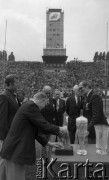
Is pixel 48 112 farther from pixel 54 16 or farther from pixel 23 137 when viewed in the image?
pixel 54 16

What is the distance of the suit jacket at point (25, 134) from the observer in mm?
3014

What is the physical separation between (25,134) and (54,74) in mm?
63586

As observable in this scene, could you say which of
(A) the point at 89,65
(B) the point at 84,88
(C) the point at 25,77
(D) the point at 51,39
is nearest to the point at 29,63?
(C) the point at 25,77

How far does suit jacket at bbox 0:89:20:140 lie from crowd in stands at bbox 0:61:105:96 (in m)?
50.4

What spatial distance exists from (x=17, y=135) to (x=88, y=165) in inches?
32.6

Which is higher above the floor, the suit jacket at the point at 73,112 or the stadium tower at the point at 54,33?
the stadium tower at the point at 54,33

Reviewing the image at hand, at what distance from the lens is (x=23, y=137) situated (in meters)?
3.04

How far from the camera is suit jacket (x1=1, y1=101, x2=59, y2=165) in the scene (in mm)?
3014

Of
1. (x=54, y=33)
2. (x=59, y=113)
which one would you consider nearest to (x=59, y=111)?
(x=59, y=113)

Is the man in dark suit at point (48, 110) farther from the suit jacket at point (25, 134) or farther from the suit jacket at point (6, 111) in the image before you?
the suit jacket at point (25, 134)

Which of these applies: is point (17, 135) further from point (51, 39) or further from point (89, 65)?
point (51, 39)

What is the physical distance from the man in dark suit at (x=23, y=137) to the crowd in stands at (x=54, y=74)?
169 feet

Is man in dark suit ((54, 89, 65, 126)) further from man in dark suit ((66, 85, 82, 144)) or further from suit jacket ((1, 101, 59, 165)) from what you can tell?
suit jacket ((1, 101, 59, 165))

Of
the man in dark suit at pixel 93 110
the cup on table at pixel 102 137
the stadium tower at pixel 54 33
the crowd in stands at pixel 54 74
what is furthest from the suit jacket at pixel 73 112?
the stadium tower at pixel 54 33
